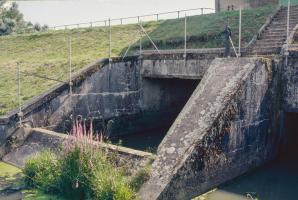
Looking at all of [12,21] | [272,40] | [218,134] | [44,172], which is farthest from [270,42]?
[12,21]

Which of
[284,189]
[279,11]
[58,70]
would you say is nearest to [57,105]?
[58,70]

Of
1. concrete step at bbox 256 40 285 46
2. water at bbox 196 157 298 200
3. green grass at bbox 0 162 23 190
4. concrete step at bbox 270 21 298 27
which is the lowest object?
water at bbox 196 157 298 200

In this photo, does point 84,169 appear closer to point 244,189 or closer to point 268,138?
point 244,189

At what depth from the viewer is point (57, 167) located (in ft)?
30.9

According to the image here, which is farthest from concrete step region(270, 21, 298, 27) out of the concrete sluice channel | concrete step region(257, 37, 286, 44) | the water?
the water

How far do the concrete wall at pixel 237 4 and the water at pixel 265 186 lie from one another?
53.4ft

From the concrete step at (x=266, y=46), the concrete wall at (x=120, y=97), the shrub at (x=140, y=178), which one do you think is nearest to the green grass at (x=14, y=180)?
the concrete wall at (x=120, y=97)

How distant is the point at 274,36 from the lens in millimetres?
15367

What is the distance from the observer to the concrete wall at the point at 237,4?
85.8 ft

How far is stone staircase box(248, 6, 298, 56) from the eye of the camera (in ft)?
46.5

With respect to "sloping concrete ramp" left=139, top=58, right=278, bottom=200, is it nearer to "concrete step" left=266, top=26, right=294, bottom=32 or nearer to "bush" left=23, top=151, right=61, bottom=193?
"bush" left=23, top=151, right=61, bottom=193

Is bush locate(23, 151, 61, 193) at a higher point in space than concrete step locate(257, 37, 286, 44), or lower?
lower

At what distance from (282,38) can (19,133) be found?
9577 mm

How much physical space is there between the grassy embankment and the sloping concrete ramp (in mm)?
5970
